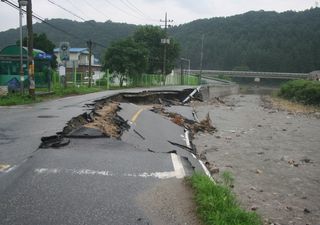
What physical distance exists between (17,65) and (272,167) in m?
22.9

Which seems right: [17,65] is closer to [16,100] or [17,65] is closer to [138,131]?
[16,100]

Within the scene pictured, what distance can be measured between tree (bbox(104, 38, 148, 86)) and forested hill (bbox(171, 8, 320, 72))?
65985mm

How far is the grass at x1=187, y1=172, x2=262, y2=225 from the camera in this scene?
18.5ft

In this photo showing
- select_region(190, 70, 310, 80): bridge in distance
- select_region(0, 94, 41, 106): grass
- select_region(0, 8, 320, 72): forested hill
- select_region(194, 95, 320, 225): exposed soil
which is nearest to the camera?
select_region(194, 95, 320, 225): exposed soil

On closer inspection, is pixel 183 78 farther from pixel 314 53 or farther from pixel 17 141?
pixel 17 141

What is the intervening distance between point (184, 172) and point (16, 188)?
3.20 metres

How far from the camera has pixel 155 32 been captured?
86875 mm

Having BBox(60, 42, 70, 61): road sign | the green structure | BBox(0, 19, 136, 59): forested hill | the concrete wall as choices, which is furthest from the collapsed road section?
BBox(0, 19, 136, 59): forested hill

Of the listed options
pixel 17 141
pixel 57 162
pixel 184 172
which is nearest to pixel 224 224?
pixel 184 172

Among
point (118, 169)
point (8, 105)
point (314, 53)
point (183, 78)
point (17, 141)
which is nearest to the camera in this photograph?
point (118, 169)

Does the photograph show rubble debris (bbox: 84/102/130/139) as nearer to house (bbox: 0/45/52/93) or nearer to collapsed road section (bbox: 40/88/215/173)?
collapsed road section (bbox: 40/88/215/173)

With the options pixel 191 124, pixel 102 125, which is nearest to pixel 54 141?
pixel 102 125

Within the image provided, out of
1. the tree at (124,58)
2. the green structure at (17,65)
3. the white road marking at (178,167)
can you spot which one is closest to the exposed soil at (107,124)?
the white road marking at (178,167)

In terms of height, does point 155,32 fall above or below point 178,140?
above
